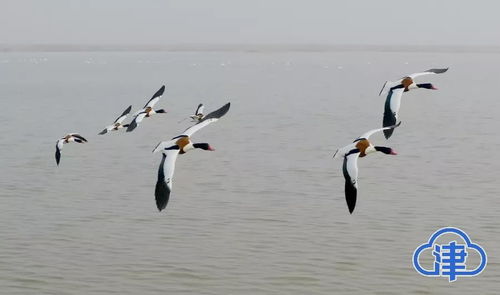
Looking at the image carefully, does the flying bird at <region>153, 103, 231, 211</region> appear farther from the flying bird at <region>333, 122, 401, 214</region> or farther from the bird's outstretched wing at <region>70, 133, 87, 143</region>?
the bird's outstretched wing at <region>70, 133, 87, 143</region>

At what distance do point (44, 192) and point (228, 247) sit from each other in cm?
1195

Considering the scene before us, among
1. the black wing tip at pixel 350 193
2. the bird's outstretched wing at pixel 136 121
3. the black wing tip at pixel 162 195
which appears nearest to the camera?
the black wing tip at pixel 350 193

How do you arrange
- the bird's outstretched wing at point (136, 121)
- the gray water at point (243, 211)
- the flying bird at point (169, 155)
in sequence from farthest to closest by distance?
the bird's outstretched wing at point (136, 121), the gray water at point (243, 211), the flying bird at point (169, 155)

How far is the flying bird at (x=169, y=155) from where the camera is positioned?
2550cm

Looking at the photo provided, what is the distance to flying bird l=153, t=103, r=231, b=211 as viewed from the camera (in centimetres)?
2550

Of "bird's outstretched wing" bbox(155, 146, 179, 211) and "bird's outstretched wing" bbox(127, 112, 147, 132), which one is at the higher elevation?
"bird's outstretched wing" bbox(127, 112, 147, 132)

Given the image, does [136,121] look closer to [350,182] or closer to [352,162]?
[352,162]

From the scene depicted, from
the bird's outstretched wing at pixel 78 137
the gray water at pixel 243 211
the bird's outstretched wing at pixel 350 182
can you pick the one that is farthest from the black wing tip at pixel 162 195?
the bird's outstretched wing at pixel 78 137

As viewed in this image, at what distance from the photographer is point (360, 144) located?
2605 centimetres

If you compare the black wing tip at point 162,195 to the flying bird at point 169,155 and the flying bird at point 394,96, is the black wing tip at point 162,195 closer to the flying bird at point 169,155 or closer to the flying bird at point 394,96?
the flying bird at point 169,155

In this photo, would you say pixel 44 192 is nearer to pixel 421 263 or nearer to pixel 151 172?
pixel 151 172

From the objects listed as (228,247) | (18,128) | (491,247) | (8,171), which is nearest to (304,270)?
(228,247)

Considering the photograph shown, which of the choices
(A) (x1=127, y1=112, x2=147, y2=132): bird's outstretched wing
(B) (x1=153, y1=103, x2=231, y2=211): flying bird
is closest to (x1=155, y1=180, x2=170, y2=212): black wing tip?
(B) (x1=153, y1=103, x2=231, y2=211): flying bird

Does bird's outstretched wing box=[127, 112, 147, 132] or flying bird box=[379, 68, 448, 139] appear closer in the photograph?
flying bird box=[379, 68, 448, 139]
